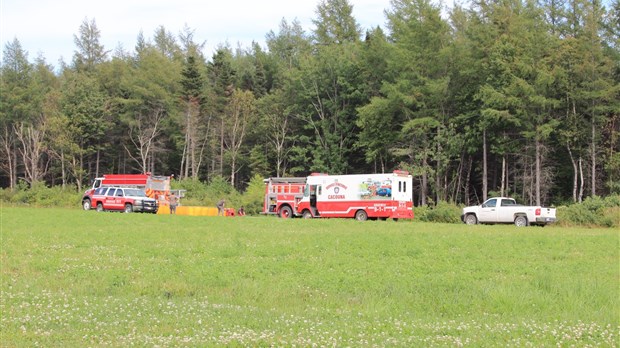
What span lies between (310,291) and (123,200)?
34.0 meters

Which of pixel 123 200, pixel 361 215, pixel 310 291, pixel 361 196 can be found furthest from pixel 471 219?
pixel 123 200

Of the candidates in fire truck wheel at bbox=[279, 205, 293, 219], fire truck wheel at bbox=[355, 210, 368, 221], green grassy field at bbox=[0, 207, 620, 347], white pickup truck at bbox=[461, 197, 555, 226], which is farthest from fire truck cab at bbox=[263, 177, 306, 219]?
green grassy field at bbox=[0, 207, 620, 347]

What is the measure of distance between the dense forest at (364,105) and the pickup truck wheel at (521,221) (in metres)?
13.8

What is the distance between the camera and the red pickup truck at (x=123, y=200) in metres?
42.8

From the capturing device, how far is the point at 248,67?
8369 cm

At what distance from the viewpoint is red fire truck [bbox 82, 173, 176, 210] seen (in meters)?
45.2

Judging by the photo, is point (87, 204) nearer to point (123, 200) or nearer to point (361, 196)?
point (123, 200)

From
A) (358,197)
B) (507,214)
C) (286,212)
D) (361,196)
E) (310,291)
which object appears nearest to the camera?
(310,291)

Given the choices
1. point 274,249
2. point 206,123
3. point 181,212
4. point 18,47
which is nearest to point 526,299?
point 274,249

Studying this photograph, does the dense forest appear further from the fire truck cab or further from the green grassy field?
the green grassy field

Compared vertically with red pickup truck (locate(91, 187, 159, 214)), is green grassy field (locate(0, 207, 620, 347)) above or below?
below

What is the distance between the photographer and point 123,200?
A: 4281cm

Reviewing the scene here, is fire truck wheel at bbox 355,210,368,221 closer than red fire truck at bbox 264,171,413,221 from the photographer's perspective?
No

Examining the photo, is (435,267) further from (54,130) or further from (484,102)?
(54,130)
